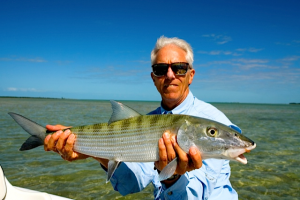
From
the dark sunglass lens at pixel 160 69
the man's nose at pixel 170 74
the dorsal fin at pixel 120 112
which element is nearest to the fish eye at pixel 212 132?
the dorsal fin at pixel 120 112

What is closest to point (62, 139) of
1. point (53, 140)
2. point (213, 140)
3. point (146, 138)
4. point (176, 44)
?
point (53, 140)

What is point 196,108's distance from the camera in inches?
145

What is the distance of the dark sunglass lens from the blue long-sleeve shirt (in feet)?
1.86

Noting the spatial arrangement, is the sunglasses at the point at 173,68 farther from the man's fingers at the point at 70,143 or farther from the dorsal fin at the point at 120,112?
the man's fingers at the point at 70,143

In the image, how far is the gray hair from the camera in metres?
3.84

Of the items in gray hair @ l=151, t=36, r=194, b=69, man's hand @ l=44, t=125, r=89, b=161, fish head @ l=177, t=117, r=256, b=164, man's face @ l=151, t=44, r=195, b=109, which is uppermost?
gray hair @ l=151, t=36, r=194, b=69

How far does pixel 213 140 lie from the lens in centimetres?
255

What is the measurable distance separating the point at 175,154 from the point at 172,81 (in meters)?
1.35

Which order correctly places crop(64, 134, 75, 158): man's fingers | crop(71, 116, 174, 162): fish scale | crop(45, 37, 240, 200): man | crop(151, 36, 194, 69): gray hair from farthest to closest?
crop(151, 36, 194, 69): gray hair → crop(64, 134, 75, 158): man's fingers → crop(71, 116, 174, 162): fish scale → crop(45, 37, 240, 200): man

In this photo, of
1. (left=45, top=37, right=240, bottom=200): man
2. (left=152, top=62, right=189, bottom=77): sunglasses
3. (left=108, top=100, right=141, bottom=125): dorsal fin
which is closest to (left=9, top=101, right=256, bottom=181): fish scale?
(left=108, top=100, right=141, bottom=125): dorsal fin

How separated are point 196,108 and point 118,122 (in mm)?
1270

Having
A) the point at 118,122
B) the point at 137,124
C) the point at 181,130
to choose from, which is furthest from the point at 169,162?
the point at 118,122

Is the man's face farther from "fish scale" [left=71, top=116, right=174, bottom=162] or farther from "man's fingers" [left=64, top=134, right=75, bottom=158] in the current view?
"man's fingers" [left=64, top=134, right=75, bottom=158]

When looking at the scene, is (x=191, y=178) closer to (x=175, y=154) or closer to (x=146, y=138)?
(x=175, y=154)
